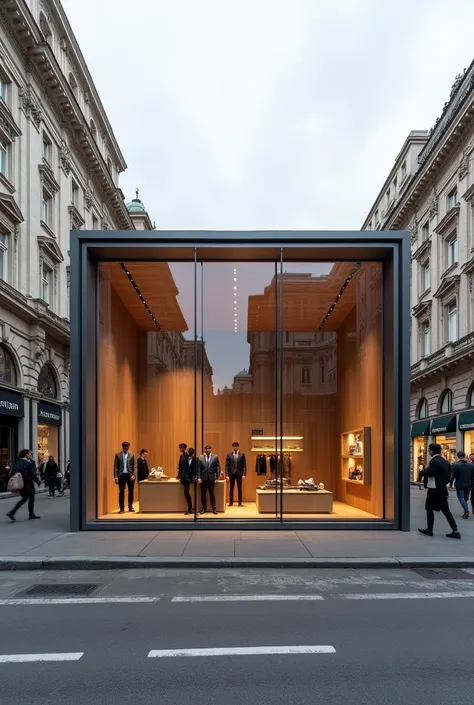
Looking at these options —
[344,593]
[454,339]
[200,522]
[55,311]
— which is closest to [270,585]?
[344,593]

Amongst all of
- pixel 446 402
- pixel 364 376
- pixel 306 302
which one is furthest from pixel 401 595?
pixel 446 402

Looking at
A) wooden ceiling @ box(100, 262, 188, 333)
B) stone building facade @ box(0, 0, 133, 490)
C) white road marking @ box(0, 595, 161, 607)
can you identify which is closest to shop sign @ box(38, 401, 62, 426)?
stone building facade @ box(0, 0, 133, 490)

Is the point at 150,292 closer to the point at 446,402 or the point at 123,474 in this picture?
the point at 123,474

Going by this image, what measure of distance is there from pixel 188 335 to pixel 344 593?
8.66 metres

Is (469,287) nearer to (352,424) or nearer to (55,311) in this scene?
(352,424)

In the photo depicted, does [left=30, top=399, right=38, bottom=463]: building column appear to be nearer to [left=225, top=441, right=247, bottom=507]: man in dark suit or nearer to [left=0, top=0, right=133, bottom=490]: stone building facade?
[left=0, top=0, right=133, bottom=490]: stone building facade

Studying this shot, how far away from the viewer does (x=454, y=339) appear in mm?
33656

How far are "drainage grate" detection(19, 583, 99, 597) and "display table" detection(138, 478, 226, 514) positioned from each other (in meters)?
5.99

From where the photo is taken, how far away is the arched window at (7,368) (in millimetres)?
24625

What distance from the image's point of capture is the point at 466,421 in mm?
30031

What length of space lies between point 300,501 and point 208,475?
88.1 inches

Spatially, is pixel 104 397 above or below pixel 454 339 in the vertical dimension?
below

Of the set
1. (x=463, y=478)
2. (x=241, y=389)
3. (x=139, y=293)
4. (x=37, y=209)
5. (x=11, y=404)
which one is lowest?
(x=463, y=478)

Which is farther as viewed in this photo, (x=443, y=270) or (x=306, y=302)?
(x=443, y=270)
